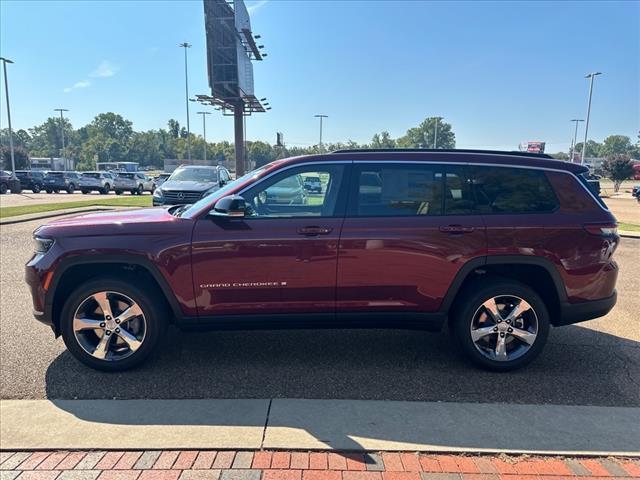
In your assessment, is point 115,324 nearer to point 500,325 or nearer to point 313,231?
point 313,231

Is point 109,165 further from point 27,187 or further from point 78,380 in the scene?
point 78,380

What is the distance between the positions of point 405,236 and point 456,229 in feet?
1.41

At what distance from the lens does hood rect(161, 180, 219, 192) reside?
1180cm

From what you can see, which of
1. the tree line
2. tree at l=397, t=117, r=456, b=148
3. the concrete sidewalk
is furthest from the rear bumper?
tree at l=397, t=117, r=456, b=148

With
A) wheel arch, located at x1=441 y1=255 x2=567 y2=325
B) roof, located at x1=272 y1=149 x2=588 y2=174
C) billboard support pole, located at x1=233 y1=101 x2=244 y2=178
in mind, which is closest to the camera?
wheel arch, located at x1=441 y1=255 x2=567 y2=325

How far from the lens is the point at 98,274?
3.68 m

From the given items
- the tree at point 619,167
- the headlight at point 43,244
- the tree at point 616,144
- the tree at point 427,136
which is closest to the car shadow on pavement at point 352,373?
the headlight at point 43,244

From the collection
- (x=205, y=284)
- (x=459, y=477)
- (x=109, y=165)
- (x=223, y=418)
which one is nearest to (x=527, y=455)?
(x=459, y=477)

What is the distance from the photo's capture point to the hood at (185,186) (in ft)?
38.7

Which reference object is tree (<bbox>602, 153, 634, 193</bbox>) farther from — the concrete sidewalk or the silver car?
the silver car

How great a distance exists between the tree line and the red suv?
298 ft

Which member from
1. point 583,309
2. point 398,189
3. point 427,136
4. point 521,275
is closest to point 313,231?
point 398,189

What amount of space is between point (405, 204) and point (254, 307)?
60.0 inches

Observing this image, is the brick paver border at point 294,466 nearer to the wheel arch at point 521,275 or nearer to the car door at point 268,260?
the car door at point 268,260
